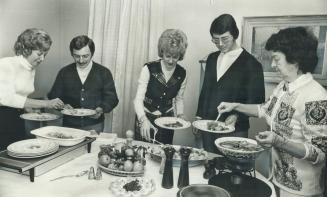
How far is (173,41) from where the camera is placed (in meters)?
2.00

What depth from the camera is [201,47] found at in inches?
88.3

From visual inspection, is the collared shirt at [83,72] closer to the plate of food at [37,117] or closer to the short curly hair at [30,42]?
the short curly hair at [30,42]

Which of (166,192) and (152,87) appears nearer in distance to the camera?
(166,192)

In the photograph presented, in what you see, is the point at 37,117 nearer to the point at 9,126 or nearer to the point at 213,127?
the point at 9,126

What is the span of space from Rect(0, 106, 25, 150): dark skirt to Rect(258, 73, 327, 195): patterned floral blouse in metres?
1.49

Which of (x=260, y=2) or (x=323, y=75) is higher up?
(x=260, y=2)

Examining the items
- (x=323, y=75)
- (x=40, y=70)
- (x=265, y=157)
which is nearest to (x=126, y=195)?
(x=265, y=157)

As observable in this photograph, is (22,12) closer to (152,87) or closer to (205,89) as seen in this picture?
(152,87)

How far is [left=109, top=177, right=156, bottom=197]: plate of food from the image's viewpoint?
1127 millimetres

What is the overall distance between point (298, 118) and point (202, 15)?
1011mm

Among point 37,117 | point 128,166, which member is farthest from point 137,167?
point 37,117

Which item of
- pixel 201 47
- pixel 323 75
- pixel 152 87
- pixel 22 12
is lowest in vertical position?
pixel 152 87

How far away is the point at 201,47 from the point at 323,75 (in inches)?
31.9

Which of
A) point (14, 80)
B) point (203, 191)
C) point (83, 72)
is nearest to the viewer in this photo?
point (203, 191)
